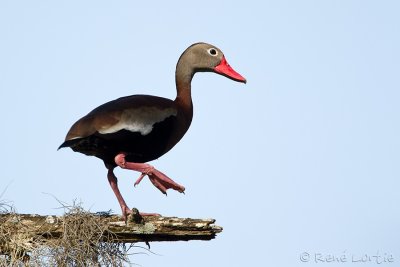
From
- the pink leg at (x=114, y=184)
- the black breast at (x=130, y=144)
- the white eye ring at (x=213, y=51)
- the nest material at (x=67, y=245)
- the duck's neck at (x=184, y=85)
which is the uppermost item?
the white eye ring at (x=213, y=51)

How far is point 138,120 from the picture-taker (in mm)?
6953

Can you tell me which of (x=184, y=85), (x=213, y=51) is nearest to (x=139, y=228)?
(x=184, y=85)

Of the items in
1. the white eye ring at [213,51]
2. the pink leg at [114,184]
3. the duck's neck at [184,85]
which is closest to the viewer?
the pink leg at [114,184]

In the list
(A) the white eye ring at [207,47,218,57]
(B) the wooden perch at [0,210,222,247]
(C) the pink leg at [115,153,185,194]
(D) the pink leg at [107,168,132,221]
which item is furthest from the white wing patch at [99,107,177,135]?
(A) the white eye ring at [207,47,218,57]

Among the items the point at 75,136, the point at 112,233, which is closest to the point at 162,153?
the point at 75,136

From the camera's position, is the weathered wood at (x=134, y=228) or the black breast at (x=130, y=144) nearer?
the weathered wood at (x=134, y=228)

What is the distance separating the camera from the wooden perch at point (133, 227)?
5.97 meters

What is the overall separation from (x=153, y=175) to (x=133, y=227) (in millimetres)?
894

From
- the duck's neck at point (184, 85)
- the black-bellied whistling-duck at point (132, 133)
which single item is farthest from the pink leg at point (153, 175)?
the duck's neck at point (184, 85)

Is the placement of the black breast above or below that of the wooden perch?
above

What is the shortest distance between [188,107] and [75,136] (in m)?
1.54

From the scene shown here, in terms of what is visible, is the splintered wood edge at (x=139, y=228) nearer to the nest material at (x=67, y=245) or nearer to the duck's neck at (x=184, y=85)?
the nest material at (x=67, y=245)

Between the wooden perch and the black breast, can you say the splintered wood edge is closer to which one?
the wooden perch

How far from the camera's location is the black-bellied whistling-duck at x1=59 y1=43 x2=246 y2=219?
6766 mm
